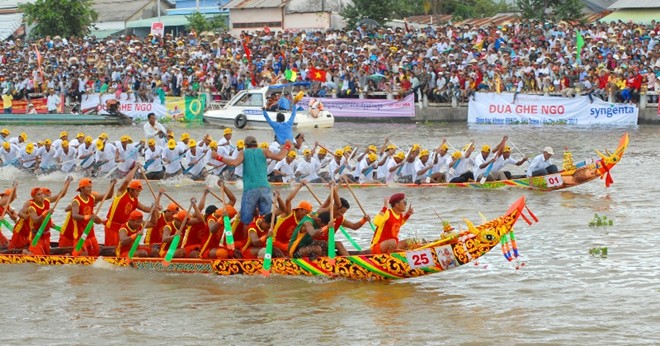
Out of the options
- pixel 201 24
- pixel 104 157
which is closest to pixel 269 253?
pixel 104 157

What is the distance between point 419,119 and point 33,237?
20029 mm

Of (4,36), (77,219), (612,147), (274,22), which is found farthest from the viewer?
(4,36)

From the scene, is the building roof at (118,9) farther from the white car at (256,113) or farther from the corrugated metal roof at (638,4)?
the corrugated metal roof at (638,4)

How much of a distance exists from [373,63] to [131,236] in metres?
20.6

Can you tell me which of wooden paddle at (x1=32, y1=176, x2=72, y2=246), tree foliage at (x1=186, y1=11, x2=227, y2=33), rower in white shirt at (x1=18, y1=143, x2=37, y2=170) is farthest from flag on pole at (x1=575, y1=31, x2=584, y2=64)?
tree foliage at (x1=186, y1=11, x2=227, y2=33)

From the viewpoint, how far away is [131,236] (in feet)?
46.0

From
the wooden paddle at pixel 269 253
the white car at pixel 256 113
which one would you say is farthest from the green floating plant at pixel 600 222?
the white car at pixel 256 113

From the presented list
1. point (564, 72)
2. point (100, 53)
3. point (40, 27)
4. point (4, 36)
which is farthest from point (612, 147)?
point (4, 36)

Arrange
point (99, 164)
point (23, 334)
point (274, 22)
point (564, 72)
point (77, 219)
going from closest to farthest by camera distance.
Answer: point (23, 334) → point (77, 219) → point (99, 164) → point (564, 72) → point (274, 22)

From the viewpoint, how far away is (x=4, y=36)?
5247 centimetres

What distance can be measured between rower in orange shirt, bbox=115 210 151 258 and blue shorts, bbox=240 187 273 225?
131 cm

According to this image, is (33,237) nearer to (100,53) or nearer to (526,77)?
(526,77)

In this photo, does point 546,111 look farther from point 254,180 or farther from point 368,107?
point 254,180

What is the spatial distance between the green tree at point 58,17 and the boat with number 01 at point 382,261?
34528 millimetres
